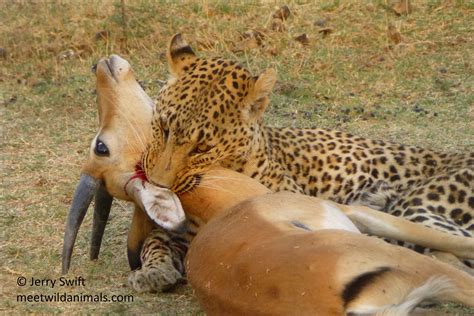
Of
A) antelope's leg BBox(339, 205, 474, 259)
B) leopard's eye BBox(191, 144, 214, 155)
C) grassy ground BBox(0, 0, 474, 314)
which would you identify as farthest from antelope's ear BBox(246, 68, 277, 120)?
grassy ground BBox(0, 0, 474, 314)

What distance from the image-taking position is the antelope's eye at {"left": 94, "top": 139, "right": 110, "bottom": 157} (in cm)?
619

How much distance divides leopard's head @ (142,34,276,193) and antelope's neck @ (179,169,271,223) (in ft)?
0.19

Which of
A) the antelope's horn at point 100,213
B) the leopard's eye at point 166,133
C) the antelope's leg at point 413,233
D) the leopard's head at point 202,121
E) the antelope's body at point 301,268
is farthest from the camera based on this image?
the antelope's horn at point 100,213

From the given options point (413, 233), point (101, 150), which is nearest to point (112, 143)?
point (101, 150)

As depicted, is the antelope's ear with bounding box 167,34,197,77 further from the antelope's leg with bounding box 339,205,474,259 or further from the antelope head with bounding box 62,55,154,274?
the antelope's leg with bounding box 339,205,474,259

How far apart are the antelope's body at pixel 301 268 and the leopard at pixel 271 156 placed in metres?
0.67

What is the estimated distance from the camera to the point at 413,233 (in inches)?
221

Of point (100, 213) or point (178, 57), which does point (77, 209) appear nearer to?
point (100, 213)

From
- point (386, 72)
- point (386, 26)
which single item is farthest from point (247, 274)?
point (386, 26)

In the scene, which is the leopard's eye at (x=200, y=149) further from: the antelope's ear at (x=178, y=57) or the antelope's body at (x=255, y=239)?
the antelope's ear at (x=178, y=57)

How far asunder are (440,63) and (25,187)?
4.25m

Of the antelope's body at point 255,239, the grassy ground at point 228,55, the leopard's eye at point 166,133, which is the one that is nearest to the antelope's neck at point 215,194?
the antelope's body at point 255,239

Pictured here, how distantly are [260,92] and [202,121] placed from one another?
0.41 metres

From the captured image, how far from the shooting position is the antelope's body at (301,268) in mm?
4375
